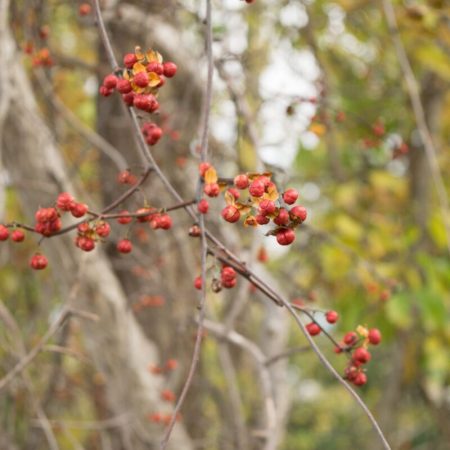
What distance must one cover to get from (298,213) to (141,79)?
0.26 m

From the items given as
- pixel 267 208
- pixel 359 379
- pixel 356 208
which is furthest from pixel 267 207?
pixel 356 208

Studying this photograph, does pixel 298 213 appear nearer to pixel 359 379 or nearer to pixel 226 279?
pixel 226 279

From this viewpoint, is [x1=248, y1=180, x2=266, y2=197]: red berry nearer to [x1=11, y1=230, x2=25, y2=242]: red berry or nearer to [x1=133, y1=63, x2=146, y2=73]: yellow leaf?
[x1=133, y1=63, x2=146, y2=73]: yellow leaf

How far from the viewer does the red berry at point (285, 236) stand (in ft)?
2.59

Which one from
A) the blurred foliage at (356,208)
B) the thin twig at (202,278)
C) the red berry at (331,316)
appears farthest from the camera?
the blurred foliage at (356,208)

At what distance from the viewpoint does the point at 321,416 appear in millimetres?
9094

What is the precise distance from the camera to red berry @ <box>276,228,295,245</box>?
79 centimetres

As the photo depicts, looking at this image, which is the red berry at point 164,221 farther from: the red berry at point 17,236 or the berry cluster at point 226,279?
the red berry at point 17,236

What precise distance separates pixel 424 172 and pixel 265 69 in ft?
3.31

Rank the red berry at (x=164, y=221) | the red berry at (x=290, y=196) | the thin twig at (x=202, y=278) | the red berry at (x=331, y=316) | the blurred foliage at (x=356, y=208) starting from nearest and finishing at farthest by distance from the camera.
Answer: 1. the thin twig at (x=202, y=278)
2. the red berry at (x=290, y=196)
3. the red berry at (x=164, y=221)
4. the red berry at (x=331, y=316)
5. the blurred foliage at (x=356, y=208)

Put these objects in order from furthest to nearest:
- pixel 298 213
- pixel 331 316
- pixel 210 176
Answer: pixel 331 316, pixel 210 176, pixel 298 213

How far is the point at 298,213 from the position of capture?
0.77m

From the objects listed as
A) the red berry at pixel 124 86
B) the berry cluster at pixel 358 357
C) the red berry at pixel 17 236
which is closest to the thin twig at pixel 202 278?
the red berry at pixel 124 86

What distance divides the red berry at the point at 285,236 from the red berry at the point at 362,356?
0.85 ft
